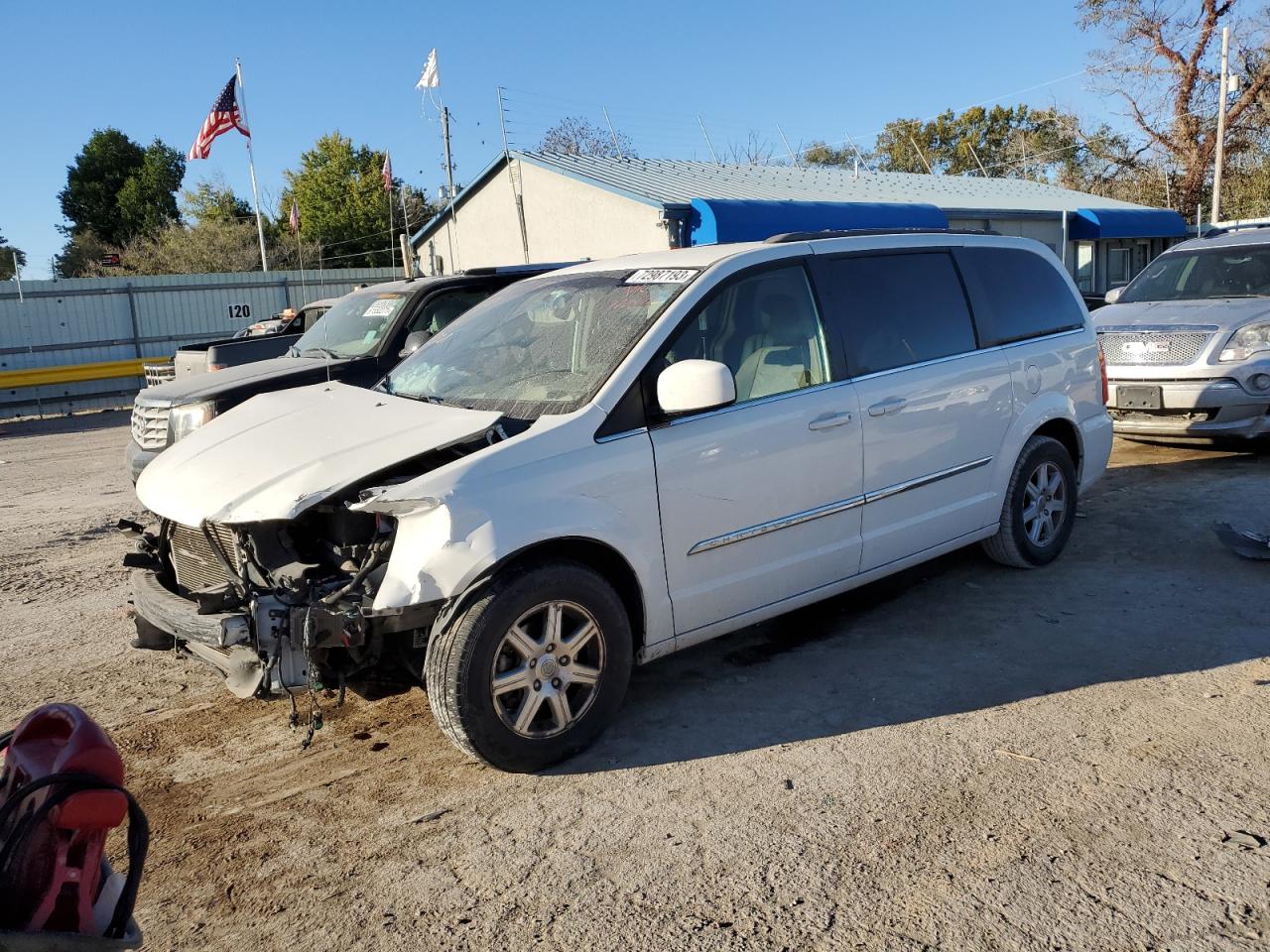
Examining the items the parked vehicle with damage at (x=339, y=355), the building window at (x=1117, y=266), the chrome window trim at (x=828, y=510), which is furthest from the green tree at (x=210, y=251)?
the chrome window trim at (x=828, y=510)

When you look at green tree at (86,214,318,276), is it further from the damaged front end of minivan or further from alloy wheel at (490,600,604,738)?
alloy wheel at (490,600,604,738)

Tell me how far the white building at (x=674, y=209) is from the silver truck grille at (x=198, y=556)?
46.9 feet

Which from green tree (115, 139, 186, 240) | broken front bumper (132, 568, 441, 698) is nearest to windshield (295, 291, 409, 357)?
broken front bumper (132, 568, 441, 698)

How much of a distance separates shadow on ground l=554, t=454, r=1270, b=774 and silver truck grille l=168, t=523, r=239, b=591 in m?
1.51

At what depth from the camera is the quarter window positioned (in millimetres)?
4328

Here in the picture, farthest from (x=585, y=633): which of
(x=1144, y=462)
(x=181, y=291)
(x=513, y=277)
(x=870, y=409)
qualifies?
(x=181, y=291)

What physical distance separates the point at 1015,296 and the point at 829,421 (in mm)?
1923

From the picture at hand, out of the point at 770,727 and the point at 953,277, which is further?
the point at 953,277

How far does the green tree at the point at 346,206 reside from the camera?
152 feet

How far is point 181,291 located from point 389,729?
2188 centimetres

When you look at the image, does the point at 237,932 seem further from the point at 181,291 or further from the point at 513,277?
the point at 181,291

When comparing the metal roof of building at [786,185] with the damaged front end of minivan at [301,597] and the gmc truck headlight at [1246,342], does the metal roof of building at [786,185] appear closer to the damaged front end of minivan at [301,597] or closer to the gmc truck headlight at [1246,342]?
the gmc truck headlight at [1246,342]

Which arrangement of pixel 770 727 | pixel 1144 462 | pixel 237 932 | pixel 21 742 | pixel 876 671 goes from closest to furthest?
pixel 21 742
pixel 237 932
pixel 770 727
pixel 876 671
pixel 1144 462

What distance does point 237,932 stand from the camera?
2.94 meters
